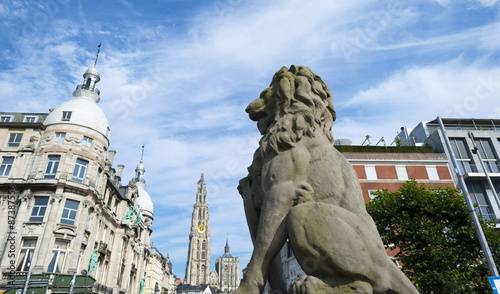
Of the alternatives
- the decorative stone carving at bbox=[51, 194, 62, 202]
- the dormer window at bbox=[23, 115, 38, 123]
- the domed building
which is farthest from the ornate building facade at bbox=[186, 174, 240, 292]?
the decorative stone carving at bbox=[51, 194, 62, 202]

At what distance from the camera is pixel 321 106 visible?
3684 millimetres

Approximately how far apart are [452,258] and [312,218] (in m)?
15.4

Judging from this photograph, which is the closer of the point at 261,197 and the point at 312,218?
the point at 312,218

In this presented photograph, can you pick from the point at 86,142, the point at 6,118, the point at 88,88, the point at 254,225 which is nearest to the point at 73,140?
the point at 86,142

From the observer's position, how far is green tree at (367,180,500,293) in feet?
46.5

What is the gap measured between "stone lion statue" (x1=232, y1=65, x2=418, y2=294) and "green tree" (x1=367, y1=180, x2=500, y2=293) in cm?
1338

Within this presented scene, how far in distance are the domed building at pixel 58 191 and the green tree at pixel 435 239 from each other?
23571 millimetres

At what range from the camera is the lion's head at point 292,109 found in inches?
132

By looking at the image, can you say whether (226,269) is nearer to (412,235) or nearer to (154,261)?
(154,261)

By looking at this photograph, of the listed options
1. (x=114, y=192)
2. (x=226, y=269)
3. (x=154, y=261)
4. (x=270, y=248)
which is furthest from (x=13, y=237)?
(x=226, y=269)

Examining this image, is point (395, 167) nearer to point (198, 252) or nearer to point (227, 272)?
point (198, 252)

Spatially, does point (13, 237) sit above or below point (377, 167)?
below

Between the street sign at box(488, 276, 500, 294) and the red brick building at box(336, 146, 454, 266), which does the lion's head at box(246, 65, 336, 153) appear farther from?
the red brick building at box(336, 146, 454, 266)

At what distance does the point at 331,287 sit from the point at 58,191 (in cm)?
2944
